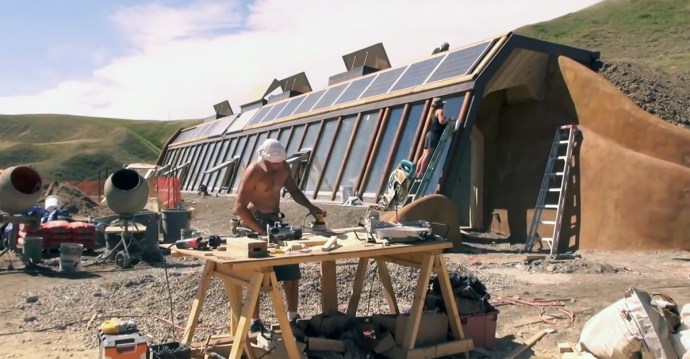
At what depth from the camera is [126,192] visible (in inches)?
451

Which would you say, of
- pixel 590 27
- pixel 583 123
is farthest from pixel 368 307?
pixel 590 27

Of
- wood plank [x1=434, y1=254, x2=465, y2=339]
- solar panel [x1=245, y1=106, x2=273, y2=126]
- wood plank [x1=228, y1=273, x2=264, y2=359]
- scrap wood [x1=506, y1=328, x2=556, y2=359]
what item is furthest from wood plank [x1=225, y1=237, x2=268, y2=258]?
solar panel [x1=245, y1=106, x2=273, y2=126]

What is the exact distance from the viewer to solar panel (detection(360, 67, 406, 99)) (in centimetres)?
1580

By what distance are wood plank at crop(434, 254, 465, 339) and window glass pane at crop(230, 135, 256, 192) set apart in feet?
53.6

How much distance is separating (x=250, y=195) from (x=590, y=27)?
6252 centimetres

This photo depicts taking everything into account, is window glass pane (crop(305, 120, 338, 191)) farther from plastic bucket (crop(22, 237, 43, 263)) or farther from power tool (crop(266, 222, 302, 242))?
power tool (crop(266, 222, 302, 242))

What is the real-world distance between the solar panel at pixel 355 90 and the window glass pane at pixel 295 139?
1.63 meters

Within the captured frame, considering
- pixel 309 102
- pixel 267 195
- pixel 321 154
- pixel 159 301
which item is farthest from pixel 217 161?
pixel 267 195

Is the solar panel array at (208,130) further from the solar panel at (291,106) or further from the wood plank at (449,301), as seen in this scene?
the wood plank at (449,301)

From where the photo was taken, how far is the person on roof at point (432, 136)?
12.6 meters

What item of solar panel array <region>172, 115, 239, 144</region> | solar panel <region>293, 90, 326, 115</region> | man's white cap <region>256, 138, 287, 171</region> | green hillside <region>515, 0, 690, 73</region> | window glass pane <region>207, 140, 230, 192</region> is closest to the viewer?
man's white cap <region>256, 138, 287, 171</region>

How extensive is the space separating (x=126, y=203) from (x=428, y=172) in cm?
579

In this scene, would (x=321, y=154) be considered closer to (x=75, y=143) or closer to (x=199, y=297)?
(x=199, y=297)

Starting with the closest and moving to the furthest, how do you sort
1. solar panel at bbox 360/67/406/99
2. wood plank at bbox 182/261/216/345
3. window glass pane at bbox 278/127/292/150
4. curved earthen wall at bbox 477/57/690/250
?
1. wood plank at bbox 182/261/216/345
2. curved earthen wall at bbox 477/57/690/250
3. solar panel at bbox 360/67/406/99
4. window glass pane at bbox 278/127/292/150
